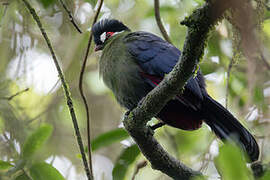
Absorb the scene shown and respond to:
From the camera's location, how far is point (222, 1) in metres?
1.32

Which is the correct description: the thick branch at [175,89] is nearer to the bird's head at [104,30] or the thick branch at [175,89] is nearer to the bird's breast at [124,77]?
the bird's breast at [124,77]

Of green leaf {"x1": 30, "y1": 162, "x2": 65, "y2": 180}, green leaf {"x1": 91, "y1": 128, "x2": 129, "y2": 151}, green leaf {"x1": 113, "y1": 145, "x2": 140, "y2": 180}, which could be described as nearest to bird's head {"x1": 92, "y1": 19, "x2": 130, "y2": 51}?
green leaf {"x1": 91, "y1": 128, "x2": 129, "y2": 151}

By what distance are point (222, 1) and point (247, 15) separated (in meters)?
0.16

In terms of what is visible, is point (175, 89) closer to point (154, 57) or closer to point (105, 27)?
point (154, 57)

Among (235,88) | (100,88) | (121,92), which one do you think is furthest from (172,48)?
(100,88)

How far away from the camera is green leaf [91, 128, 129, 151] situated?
307 cm

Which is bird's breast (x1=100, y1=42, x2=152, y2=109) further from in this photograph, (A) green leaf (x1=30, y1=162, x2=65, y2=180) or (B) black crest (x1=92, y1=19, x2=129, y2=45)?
(A) green leaf (x1=30, y1=162, x2=65, y2=180)

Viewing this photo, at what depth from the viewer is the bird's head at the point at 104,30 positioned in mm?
3775

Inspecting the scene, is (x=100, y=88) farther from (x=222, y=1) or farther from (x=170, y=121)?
(x=222, y=1)

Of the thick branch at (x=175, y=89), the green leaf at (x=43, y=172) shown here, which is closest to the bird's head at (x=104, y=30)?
the thick branch at (x=175, y=89)

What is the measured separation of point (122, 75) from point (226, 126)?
941 millimetres

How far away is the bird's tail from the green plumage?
52 centimetres

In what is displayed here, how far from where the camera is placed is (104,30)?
3.83 metres

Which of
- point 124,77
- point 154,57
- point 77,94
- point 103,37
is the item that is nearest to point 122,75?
point 124,77
